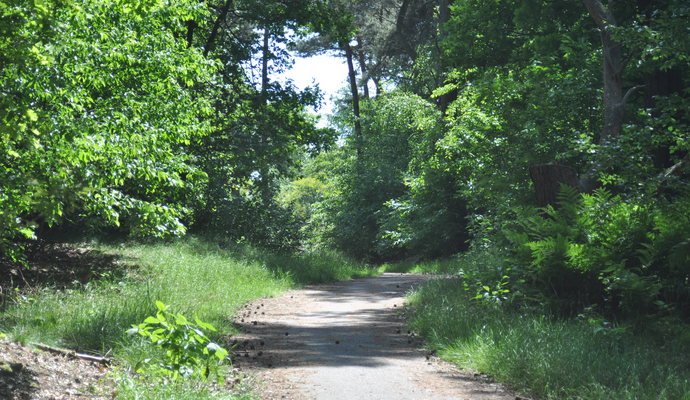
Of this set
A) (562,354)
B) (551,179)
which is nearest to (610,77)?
(551,179)

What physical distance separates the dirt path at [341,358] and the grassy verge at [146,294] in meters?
0.77

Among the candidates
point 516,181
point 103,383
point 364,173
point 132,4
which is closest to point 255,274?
point 516,181

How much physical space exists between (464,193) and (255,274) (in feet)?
19.5

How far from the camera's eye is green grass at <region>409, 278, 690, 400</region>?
6199 millimetres

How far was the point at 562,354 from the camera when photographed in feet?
22.8

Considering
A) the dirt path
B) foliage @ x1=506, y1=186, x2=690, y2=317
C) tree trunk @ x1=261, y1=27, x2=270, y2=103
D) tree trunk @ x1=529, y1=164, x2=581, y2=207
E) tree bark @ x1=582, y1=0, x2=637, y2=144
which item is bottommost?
the dirt path

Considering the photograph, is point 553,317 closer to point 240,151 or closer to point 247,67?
point 240,151

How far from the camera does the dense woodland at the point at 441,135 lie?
8.60m

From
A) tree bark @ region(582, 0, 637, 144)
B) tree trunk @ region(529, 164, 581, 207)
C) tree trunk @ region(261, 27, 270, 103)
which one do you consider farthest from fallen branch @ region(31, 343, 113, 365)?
tree trunk @ region(261, 27, 270, 103)

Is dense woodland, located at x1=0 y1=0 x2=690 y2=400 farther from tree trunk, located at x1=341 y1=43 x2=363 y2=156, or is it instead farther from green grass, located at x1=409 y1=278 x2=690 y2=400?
tree trunk, located at x1=341 y1=43 x2=363 y2=156

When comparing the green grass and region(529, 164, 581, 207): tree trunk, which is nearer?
the green grass

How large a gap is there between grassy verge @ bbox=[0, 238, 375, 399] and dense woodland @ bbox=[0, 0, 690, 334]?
3.31 feet

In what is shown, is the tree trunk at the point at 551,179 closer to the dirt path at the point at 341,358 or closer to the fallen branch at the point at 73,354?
the dirt path at the point at 341,358

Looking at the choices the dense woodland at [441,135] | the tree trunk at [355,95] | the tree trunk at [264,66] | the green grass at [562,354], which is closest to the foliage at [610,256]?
the dense woodland at [441,135]
